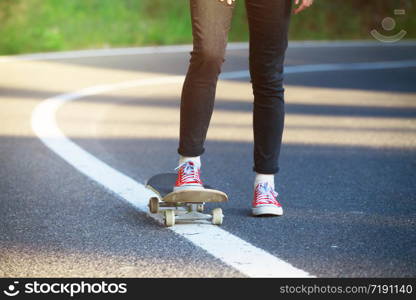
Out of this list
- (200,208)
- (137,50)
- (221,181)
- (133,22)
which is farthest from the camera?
(133,22)

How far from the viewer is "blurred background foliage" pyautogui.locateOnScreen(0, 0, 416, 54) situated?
16625mm

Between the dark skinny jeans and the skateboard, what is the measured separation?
0.70ft

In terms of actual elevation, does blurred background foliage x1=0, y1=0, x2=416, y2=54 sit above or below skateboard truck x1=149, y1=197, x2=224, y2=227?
above

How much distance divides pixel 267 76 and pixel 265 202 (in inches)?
23.5

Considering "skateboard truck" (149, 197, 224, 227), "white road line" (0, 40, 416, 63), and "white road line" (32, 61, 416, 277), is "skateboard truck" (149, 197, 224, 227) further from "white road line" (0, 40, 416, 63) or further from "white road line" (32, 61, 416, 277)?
"white road line" (0, 40, 416, 63)

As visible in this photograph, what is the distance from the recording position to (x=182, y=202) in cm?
388

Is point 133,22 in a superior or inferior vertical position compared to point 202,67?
superior

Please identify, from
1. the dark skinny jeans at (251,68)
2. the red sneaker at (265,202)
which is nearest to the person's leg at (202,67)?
the dark skinny jeans at (251,68)

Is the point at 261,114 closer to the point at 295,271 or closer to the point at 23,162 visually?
the point at 295,271

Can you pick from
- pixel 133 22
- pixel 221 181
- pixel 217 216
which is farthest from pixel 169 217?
pixel 133 22

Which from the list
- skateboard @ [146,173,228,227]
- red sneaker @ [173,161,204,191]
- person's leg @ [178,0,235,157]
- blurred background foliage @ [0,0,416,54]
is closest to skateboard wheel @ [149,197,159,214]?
skateboard @ [146,173,228,227]

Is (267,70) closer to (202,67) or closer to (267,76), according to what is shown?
(267,76)

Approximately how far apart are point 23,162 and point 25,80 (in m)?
5.05

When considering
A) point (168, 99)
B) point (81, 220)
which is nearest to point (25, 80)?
point (168, 99)
